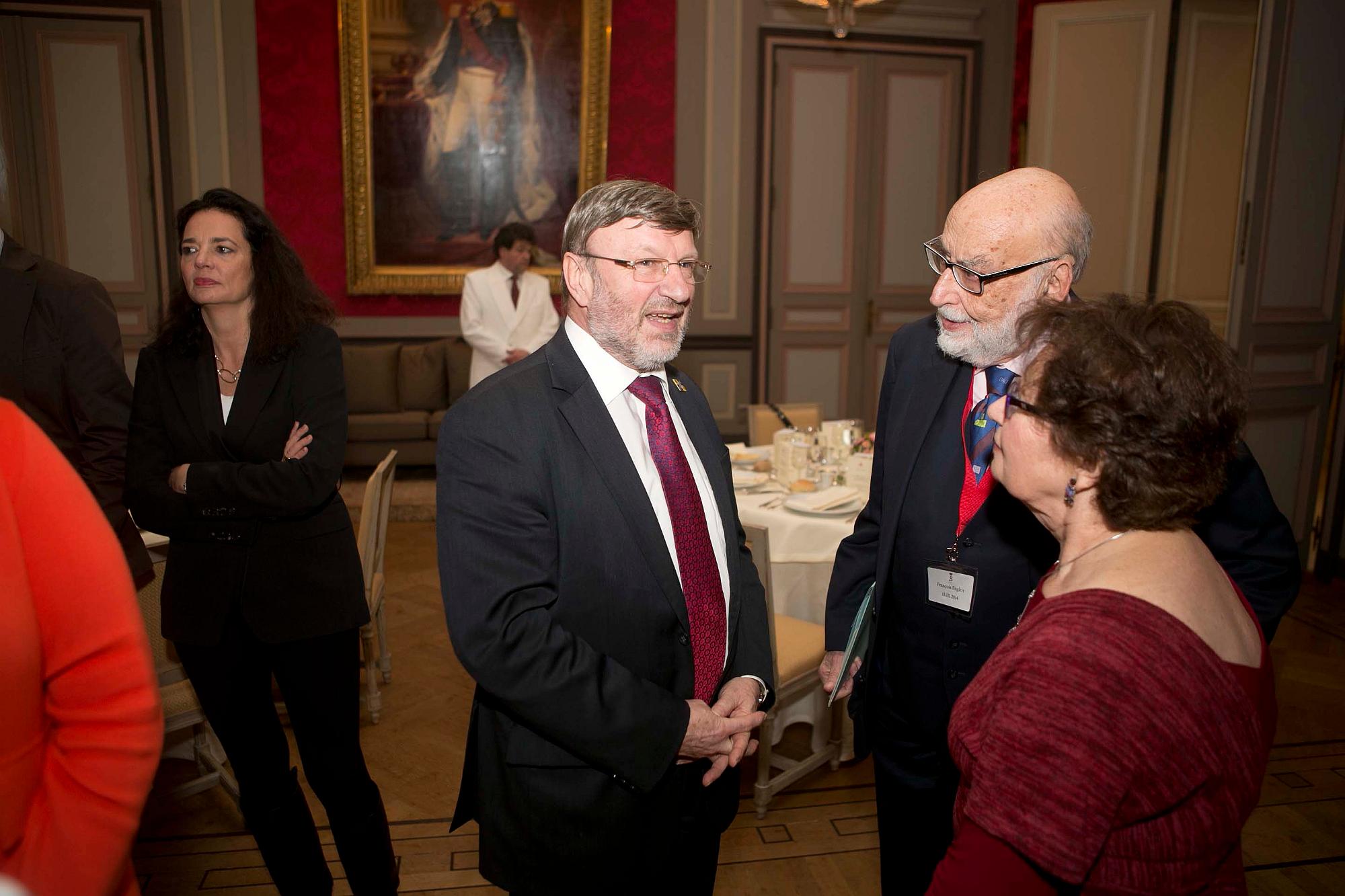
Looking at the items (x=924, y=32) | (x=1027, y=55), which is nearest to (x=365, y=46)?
(x=924, y=32)

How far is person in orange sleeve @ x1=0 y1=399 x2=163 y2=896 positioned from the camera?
2.57ft

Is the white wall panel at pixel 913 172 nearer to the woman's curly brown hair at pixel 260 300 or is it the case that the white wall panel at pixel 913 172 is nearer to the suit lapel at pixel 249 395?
the woman's curly brown hair at pixel 260 300

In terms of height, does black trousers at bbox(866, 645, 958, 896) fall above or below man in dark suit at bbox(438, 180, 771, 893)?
below

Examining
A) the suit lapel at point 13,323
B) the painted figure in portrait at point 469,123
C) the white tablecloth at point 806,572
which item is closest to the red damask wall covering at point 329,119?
the painted figure in portrait at point 469,123

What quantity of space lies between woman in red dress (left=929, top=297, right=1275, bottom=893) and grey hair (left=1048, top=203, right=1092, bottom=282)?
436mm

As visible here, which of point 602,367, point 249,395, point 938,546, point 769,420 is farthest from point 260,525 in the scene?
point 769,420

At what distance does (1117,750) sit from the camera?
0.86 m

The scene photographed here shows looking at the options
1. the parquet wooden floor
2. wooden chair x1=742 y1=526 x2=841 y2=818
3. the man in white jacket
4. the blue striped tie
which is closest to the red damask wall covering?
the man in white jacket

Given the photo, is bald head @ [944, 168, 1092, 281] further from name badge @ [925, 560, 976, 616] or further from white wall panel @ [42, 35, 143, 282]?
white wall panel @ [42, 35, 143, 282]

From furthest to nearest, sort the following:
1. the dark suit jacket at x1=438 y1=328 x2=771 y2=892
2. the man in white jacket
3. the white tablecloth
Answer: the man in white jacket
the white tablecloth
the dark suit jacket at x1=438 y1=328 x2=771 y2=892

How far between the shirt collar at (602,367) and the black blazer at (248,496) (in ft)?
2.51

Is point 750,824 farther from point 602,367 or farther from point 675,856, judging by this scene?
point 602,367

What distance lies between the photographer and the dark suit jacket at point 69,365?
183cm

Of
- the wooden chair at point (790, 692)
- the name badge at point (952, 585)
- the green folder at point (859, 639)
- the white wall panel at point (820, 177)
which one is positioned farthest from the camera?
the white wall panel at point (820, 177)
